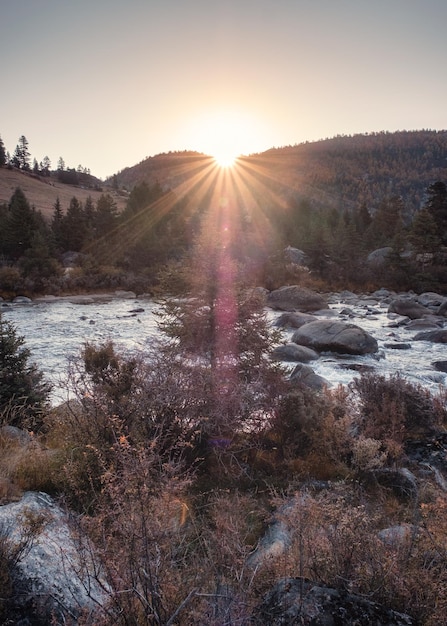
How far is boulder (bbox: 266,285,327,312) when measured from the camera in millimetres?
27078

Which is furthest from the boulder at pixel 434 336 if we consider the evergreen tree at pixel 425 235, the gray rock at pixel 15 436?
the evergreen tree at pixel 425 235

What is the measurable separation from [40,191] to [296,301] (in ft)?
236

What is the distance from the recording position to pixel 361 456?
22.1 feet

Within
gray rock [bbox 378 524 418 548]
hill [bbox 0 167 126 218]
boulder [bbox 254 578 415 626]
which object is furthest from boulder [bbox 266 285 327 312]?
hill [bbox 0 167 126 218]

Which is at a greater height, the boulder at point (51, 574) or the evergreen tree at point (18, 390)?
the boulder at point (51, 574)

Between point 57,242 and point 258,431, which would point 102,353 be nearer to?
point 258,431

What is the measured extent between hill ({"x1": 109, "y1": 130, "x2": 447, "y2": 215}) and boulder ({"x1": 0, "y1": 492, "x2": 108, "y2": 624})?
101304mm

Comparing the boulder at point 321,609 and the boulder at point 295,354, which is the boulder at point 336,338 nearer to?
the boulder at point 295,354

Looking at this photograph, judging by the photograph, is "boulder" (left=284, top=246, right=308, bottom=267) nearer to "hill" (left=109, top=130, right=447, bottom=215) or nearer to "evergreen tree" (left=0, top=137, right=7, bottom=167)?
"hill" (left=109, top=130, right=447, bottom=215)

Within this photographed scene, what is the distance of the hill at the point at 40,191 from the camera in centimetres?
6944

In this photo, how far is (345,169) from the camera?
119625 mm

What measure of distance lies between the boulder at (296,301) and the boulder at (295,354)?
11822 millimetres

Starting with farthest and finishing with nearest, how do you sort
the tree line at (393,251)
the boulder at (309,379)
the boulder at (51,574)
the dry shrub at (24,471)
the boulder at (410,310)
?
the tree line at (393,251)
the boulder at (410,310)
the boulder at (309,379)
the dry shrub at (24,471)
the boulder at (51,574)

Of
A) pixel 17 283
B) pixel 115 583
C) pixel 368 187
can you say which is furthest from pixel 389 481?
pixel 368 187
